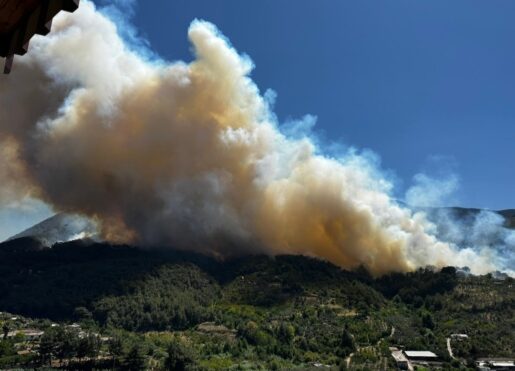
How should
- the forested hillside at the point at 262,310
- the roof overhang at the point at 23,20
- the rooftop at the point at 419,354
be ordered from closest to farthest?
the roof overhang at the point at 23,20 → the rooftop at the point at 419,354 → the forested hillside at the point at 262,310

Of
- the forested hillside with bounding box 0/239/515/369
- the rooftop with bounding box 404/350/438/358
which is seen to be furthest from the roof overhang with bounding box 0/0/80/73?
the rooftop with bounding box 404/350/438/358

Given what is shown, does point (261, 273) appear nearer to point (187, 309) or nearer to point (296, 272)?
point (296, 272)

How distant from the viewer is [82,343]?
99.1 meters

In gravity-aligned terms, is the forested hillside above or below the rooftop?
above

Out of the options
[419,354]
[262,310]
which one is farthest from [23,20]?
[262,310]

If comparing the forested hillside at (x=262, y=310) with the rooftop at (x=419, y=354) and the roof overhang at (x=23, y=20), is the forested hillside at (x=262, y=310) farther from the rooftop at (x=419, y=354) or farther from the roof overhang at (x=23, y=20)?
the roof overhang at (x=23, y=20)

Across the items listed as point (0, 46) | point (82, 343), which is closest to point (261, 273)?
point (82, 343)

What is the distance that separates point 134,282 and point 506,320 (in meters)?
118

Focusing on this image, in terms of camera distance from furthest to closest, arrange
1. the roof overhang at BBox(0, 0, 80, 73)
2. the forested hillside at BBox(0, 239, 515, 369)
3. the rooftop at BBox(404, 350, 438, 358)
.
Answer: the forested hillside at BBox(0, 239, 515, 369) < the rooftop at BBox(404, 350, 438, 358) < the roof overhang at BBox(0, 0, 80, 73)

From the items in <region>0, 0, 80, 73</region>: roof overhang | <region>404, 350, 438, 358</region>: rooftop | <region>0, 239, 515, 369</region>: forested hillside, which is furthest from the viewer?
<region>0, 239, 515, 369</region>: forested hillside

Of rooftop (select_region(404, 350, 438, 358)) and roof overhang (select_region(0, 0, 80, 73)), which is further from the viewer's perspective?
rooftop (select_region(404, 350, 438, 358))

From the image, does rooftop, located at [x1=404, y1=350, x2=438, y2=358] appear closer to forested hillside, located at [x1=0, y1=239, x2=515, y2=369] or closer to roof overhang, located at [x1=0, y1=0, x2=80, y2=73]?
forested hillside, located at [x1=0, y1=239, x2=515, y2=369]

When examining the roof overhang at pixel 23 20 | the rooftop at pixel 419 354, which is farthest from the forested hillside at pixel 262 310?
the roof overhang at pixel 23 20

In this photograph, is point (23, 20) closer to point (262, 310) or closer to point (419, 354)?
point (419, 354)
